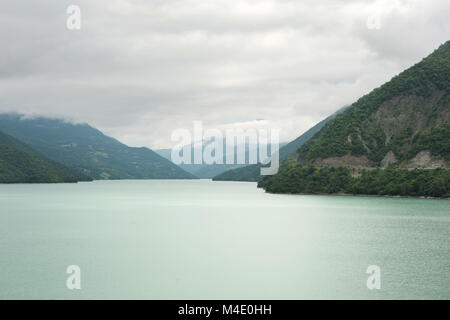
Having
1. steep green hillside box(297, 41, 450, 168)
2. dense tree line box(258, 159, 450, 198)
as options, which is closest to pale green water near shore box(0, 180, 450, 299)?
dense tree line box(258, 159, 450, 198)


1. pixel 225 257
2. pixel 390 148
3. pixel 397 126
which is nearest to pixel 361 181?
pixel 390 148

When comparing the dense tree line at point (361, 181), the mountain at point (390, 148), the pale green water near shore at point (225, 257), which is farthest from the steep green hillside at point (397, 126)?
the pale green water near shore at point (225, 257)

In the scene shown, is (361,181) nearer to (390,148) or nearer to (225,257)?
(390,148)

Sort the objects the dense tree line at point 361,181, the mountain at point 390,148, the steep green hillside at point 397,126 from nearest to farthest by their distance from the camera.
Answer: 1. the dense tree line at point 361,181
2. the mountain at point 390,148
3. the steep green hillside at point 397,126

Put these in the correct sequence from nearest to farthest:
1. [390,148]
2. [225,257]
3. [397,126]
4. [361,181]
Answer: [225,257], [361,181], [390,148], [397,126]

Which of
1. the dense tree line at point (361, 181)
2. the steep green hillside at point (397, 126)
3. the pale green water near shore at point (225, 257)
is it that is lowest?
the pale green water near shore at point (225, 257)

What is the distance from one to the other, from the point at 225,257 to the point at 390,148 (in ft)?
461

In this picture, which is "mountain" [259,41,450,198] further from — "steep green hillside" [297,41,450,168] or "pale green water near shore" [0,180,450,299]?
"pale green water near shore" [0,180,450,299]

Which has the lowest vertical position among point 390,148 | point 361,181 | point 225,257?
point 225,257

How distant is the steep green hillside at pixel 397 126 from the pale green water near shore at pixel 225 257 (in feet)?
307

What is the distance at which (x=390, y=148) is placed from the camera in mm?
169875

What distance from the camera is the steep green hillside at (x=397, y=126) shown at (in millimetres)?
162712

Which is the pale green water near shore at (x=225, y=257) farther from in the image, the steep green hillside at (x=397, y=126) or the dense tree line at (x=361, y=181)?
the steep green hillside at (x=397, y=126)
